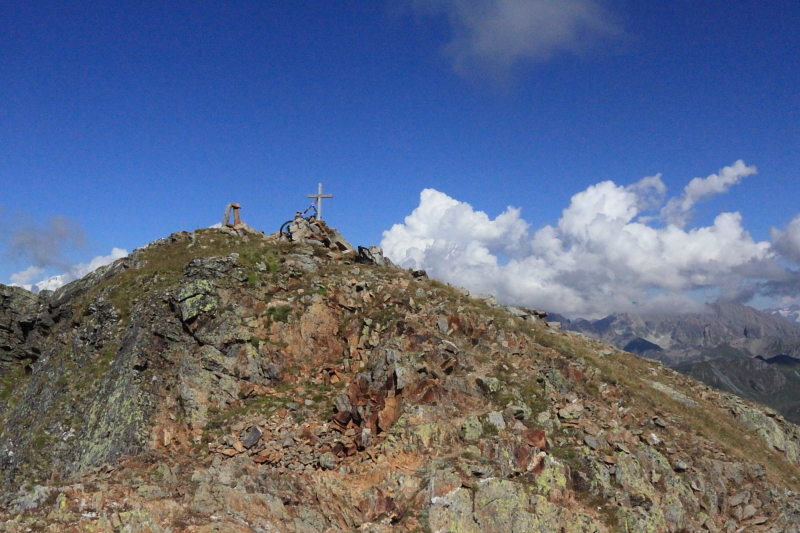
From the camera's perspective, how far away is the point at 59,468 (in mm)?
23672

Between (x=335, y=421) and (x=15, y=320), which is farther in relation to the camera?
(x=15, y=320)

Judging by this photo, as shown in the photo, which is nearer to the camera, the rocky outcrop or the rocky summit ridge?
the rocky summit ridge

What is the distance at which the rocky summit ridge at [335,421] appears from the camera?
65.8ft

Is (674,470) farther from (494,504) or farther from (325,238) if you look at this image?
(325,238)

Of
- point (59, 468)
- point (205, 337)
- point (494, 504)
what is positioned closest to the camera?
point (494, 504)

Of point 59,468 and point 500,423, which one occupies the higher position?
point 500,423

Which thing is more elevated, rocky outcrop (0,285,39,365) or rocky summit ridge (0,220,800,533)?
rocky outcrop (0,285,39,365)

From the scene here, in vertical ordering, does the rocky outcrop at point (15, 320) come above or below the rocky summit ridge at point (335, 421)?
above

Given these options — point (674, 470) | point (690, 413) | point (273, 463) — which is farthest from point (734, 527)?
point (273, 463)

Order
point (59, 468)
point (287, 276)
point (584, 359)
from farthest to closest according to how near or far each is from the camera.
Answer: point (287, 276), point (584, 359), point (59, 468)

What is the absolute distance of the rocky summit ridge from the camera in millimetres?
20047

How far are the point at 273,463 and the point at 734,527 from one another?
22.0m

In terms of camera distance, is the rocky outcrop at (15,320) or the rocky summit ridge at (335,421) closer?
the rocky summit ridge at (335,421)

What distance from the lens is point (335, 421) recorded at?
79.8ft
